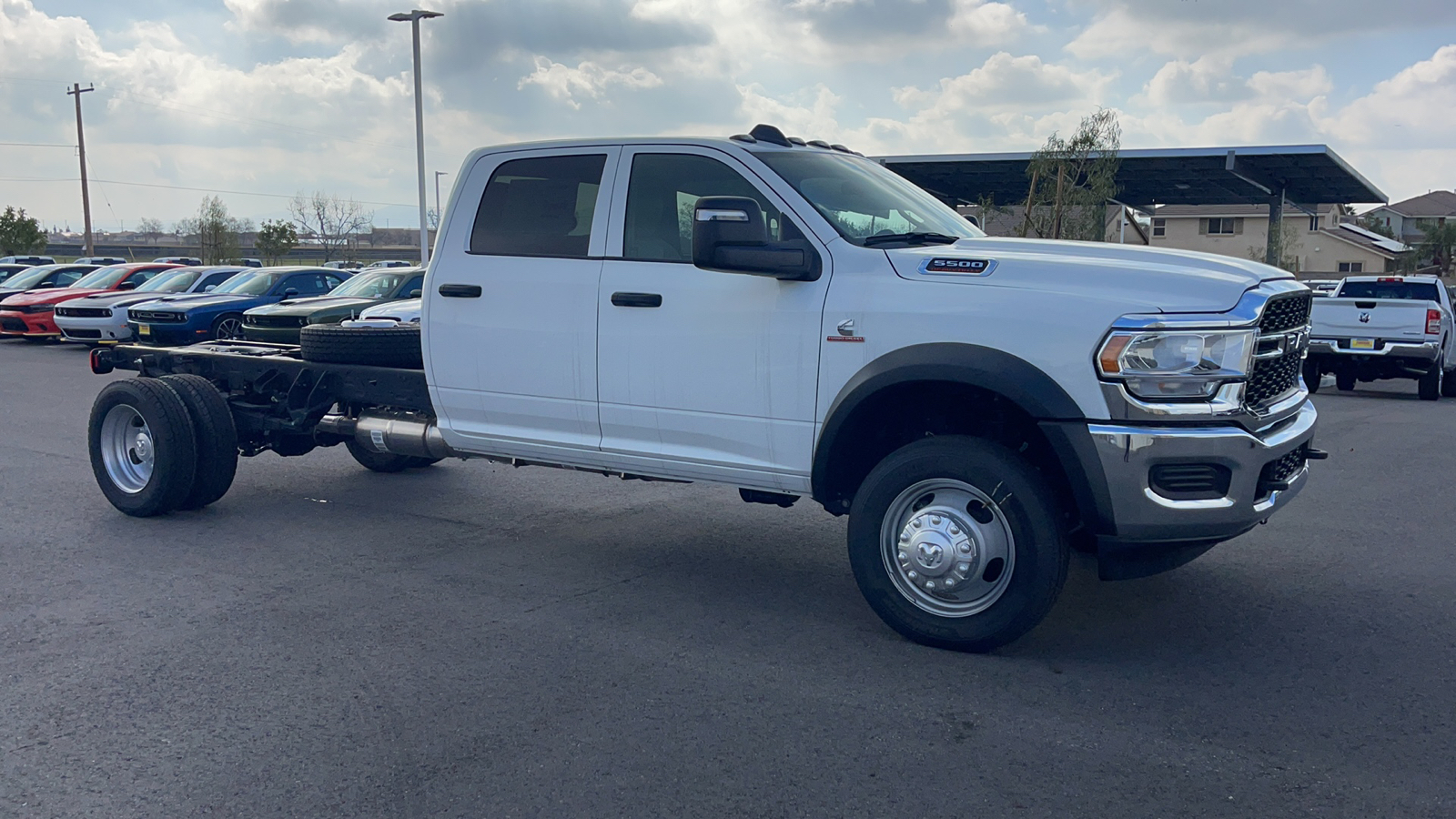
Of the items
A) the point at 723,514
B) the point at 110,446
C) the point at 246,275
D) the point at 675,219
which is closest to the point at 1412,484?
the point at 723,514

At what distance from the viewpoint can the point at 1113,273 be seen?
174 inches

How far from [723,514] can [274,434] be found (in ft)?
9.57

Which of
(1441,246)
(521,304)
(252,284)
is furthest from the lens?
(1441,246)

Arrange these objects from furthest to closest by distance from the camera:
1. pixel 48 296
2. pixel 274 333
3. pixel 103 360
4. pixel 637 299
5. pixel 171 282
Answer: pixel 48 296
pixel 171 282
pixel 274 333
pixel 103 360
pixel 637 299

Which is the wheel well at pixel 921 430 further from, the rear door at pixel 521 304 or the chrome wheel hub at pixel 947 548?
the rear door at pixel 521 304

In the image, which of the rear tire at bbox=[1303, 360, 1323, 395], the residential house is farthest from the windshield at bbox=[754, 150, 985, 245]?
the residential house

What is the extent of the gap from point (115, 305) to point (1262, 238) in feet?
170

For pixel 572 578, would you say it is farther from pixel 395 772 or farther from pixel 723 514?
pixel 395 772

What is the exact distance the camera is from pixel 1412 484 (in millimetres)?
8508

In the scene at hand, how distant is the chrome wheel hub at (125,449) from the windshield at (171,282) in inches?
630

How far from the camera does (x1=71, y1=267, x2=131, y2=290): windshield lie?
23.5 m

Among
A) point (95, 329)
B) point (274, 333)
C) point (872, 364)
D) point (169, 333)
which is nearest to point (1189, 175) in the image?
point (274, 333)

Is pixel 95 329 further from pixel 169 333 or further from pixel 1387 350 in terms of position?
pixel 1387 350

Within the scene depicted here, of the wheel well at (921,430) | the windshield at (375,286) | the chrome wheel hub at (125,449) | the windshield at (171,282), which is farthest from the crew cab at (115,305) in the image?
the wheel well at (921,430)
